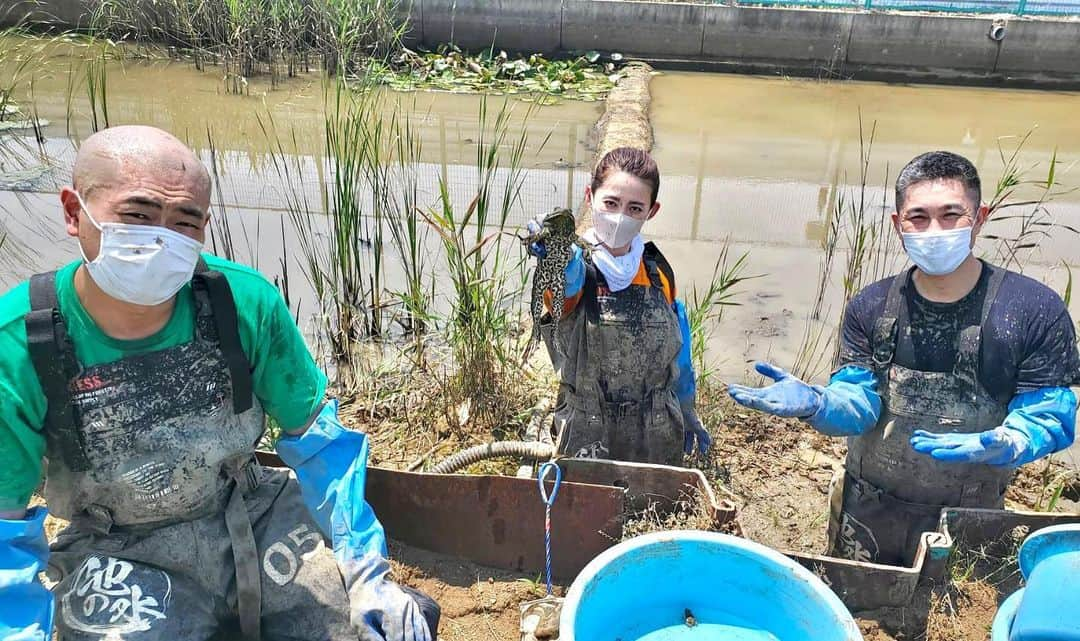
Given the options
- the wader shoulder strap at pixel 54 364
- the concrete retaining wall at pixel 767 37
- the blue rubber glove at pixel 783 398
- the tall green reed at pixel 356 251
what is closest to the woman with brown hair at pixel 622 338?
the blue rubber glove at pixel 783 398

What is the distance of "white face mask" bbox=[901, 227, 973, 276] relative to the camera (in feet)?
7.09

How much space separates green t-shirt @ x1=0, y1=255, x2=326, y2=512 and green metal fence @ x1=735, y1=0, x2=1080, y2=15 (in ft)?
34.8

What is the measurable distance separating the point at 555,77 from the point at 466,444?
734cm

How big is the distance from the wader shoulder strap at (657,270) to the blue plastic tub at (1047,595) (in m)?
1.26

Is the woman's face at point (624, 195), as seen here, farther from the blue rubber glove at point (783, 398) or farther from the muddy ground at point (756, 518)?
the muddy ground at point (756, 518)

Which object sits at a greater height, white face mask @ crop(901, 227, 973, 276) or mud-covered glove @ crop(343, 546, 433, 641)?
white face mask @ crop(901, 227, 973, 276)

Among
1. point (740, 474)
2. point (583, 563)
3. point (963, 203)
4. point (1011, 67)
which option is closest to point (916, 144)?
point (1011, 67)

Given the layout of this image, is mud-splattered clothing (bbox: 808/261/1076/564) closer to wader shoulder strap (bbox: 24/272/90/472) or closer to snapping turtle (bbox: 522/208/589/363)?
snapping turtle (bbox: 522/208/589/363)

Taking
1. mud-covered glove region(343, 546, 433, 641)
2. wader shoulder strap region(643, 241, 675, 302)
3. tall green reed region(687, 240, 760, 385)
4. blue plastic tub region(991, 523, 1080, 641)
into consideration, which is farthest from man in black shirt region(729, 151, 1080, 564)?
mud-covered glove region(343, 546, 433, 641)

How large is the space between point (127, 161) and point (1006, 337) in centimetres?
229

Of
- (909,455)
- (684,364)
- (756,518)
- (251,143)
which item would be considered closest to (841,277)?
(756,518)

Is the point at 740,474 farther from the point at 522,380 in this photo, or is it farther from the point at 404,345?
the point at 404,345

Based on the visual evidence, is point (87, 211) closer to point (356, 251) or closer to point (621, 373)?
point (621, 373)

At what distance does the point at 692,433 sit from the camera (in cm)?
295
